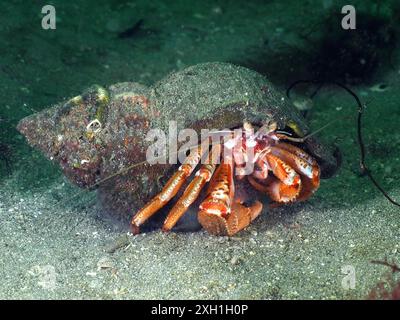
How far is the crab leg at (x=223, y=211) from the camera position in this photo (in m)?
3.56

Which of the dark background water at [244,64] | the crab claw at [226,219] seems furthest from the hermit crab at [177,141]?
the dark background water at [244,64]

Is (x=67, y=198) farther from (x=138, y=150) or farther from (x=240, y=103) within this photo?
(x=240, y=103)

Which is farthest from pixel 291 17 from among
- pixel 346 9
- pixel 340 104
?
pixel 340 104

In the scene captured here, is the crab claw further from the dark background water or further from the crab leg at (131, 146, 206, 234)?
the crab leg at (131, 146, 206, 234)

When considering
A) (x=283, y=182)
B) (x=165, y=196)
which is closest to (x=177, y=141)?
(x=165, y=196)

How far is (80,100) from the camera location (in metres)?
3.69

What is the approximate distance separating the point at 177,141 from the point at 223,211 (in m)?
0.71

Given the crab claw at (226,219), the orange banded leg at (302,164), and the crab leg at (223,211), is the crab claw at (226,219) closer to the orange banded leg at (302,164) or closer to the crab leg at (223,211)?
the crab leg at (223,211)

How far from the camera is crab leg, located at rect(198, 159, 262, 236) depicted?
3.56m

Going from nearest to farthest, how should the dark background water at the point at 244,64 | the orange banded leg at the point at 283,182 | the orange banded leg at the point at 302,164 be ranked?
the dark background water at the point at 244,64, the orange banded leg at the point at 283,182, the orange banded leg at the point at 302,164

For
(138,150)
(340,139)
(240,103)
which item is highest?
(240,103)

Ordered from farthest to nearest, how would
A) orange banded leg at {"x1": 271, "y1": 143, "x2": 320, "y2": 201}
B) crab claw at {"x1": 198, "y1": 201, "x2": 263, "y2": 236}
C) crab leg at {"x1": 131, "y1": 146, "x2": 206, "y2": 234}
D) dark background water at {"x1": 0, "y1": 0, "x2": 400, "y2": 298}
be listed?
1. orange banded leg at {"x1": 271, "y1": 143, "x2": 320, "y2": 201}
2. crab leg at {"x1": 131, "y1": 146, "x2": 206, "y2": 234}
3. crab claw at {"x1": 198, "y1": 201, "x2": 263, "y2": 236}
4. dark background water at {"x1": 0, "y1": 0, "x2": 400, "y2": 298}

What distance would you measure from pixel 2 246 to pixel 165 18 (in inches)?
219

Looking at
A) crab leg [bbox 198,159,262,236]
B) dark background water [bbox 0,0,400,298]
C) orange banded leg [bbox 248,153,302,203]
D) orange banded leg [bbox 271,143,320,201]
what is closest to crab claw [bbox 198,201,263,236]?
crab leg [bbox 198,159,262,236]
